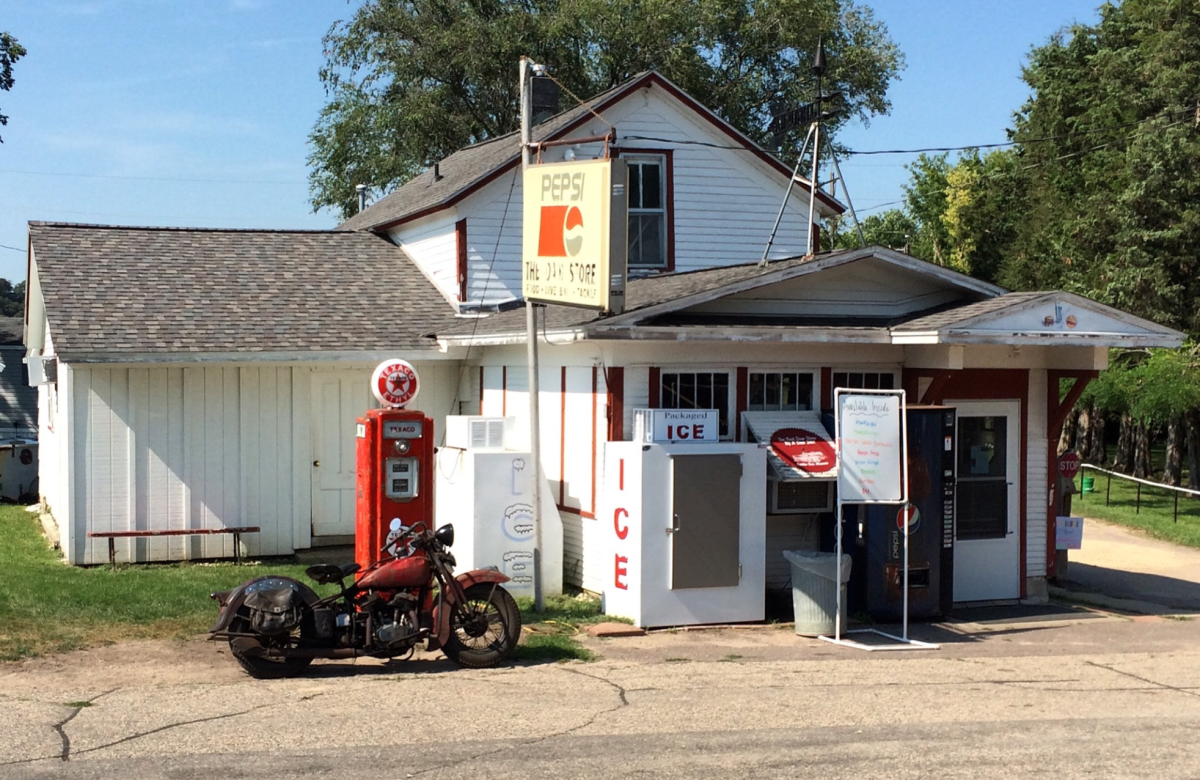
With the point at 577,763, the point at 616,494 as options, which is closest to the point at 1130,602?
the point at 616,494

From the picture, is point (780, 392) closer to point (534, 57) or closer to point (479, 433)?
point (479, 433)

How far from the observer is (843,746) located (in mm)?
7895

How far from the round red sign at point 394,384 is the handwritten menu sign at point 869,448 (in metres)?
4.46

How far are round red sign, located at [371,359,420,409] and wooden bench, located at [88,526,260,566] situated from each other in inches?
155

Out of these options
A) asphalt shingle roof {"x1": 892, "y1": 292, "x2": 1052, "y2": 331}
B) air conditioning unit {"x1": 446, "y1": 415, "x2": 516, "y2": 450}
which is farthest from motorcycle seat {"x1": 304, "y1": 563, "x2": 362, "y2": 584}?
asphalt shingle roof {"x1": 892, "y1": 292, "x2": 1052, "y2": 331}

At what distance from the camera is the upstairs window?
763 inches

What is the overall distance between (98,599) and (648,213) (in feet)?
33.1

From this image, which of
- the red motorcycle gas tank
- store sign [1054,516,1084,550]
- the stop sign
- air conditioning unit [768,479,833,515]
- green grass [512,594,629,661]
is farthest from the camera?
the stop sign

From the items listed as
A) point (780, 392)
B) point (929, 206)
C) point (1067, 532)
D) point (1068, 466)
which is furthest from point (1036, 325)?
point (929, 206)

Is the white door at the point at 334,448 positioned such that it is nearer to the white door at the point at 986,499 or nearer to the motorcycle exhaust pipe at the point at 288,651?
the motorcycle exhaust pipe at the point at 288,651

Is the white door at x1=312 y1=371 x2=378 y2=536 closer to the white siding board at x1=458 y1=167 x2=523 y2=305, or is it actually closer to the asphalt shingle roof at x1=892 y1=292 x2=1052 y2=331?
the white siding board at x1=458 y1=167 x2=523 y2=305

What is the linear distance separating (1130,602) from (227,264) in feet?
42.9

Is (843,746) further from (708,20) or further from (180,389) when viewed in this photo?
(708,20)

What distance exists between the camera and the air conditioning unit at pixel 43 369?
1802 cm
